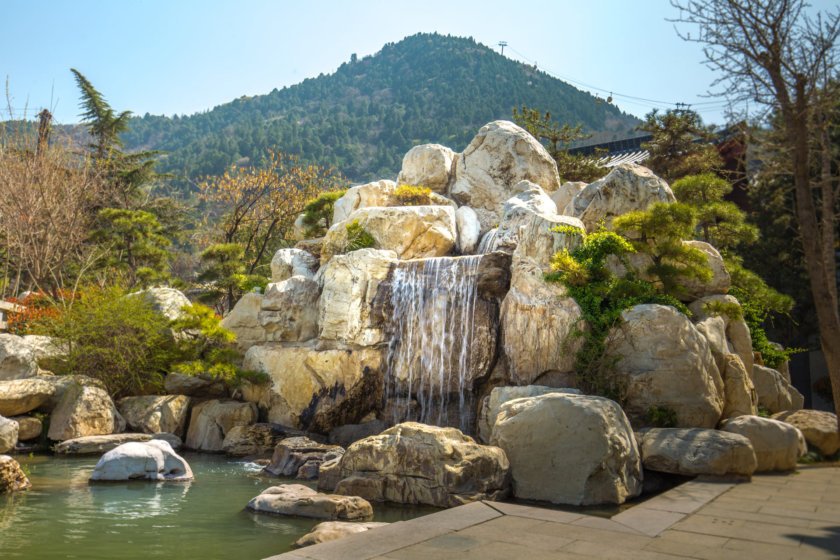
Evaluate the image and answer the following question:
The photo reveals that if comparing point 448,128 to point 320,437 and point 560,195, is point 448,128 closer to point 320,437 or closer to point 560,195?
point 560,195

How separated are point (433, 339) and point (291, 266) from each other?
18.8 feet

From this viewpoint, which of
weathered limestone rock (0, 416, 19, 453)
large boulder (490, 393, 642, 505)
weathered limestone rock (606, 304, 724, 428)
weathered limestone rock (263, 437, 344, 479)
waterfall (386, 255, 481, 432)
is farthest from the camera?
waterfall (386, 255, 481, 432)

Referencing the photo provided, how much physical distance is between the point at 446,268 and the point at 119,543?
8.54 m

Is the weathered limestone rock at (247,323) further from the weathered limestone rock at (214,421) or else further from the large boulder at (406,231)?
the large boulder at (406,231)

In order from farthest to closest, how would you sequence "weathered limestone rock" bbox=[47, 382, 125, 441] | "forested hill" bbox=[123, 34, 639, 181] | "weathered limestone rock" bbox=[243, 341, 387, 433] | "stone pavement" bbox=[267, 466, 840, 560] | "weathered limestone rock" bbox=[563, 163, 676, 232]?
1. "forested hill" bbox=[123, 34, 639, 181]
2. "weathered limestone rock" bbox=[563, 163, 676, 232]
3. "weathered limestone rock" bbox=[243, 341, 387, 433]
4. "weathered limestone rock" bbox=[47, 382, 125, 441]
5. "stone pavement" bbox=[267, 466, 840, 560]

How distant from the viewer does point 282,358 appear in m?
13.1

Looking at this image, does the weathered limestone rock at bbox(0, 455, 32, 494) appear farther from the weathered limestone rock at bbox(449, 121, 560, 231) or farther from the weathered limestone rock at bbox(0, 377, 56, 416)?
the weathered limestone rock at bbox(449, 121, 560, 231)

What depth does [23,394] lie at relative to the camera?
11211 millimetres

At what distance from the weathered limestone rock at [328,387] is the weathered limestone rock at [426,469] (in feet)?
16.5

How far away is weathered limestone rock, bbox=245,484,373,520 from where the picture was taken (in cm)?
638

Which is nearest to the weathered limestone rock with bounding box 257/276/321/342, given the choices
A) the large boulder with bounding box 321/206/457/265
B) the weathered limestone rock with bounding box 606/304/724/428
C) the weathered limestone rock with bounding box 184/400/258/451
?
the large boulder with bounding box 321/206/457/265

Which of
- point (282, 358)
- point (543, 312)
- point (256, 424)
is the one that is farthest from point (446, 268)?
point (256, 424)

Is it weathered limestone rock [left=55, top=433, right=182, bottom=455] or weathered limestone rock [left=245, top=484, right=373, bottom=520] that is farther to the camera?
weathered limestone rock [left=55, top=433, right=182, bottom=455]

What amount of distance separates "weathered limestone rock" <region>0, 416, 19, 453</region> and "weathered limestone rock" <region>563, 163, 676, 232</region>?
11.2m
